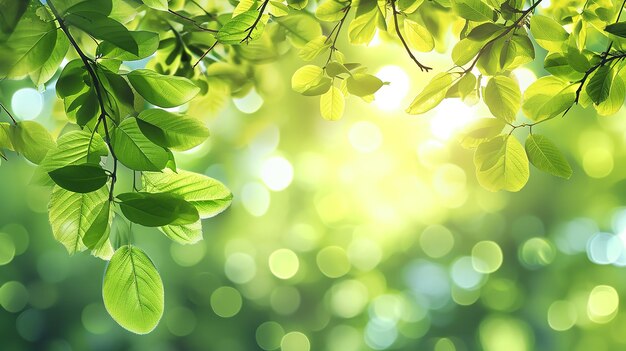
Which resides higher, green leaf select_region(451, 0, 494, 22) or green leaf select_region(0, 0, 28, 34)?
green leaf select_region(0, 0, 28, 34)

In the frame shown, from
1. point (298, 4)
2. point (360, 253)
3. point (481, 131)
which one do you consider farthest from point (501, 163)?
point (360, 253)

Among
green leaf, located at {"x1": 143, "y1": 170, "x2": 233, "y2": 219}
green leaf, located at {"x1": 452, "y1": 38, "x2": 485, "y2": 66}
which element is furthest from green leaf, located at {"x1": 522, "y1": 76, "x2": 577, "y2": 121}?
green leaf, located at {"x1": 143, "y1": 170, "x2": 233, "y2": 219}

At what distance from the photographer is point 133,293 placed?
750 millimetres

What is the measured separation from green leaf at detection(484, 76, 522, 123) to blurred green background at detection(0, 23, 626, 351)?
20.1 ft

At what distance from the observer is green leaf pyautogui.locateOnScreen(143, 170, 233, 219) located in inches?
31.2

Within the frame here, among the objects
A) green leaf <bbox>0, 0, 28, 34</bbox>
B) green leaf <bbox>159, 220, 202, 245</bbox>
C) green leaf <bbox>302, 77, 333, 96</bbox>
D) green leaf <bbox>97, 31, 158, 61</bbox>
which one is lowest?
green leaf <bbox>159, 220, 202, 245</bbox>

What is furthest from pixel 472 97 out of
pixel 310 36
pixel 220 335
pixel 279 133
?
pixel 220 335

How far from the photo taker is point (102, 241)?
29.4 inches

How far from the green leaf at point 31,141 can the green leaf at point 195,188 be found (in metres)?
0.21

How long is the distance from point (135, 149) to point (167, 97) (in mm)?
77

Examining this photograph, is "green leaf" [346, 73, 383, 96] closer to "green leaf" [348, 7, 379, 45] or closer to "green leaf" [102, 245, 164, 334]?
"green leaf" [348, 7, 379, 45]

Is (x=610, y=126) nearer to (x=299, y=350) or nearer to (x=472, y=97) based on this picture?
(x=299, y=350)

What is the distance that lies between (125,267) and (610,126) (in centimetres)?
739

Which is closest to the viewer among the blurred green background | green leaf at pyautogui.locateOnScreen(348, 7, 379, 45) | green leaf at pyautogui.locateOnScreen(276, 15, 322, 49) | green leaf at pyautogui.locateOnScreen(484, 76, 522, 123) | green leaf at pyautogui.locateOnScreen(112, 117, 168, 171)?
green leaf at pyautogui.locateOnScreen(112, 117, 168, 171)
